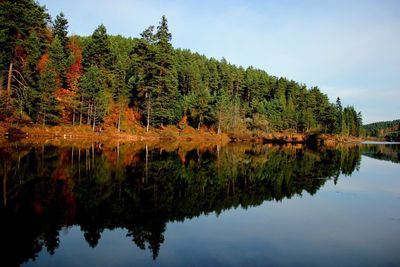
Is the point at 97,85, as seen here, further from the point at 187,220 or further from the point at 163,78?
the point at 187,220

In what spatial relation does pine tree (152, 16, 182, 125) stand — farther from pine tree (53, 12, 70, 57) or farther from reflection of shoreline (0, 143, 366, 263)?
reflection of shoreline (0, 143, 366, 263)

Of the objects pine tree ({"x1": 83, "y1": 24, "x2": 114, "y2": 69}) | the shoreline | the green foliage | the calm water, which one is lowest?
the calm water

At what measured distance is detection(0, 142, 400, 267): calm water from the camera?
311 inches

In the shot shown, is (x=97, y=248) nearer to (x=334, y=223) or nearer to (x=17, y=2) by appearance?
(x=334, y=223)

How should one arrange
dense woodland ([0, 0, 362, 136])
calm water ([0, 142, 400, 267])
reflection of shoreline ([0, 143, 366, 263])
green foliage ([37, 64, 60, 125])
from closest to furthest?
calm water ([0, 142, 400, 267]) < reflection of shoreline ([0, 143, 366, 263]) < dense woodland ([0, 0, 362, 136]) < green foliage ([37, 64, 60, 125])

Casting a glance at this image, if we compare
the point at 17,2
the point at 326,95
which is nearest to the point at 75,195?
the point at 17,2

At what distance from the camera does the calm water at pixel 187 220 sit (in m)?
7.90

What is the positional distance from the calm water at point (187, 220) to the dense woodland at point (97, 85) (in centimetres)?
3515

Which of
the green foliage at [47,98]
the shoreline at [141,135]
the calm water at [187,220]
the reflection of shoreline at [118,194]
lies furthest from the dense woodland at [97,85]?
the calm water at [187,220]

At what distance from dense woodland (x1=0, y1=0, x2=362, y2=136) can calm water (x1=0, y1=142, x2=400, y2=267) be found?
3515 cm

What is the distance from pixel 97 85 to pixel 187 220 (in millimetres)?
51084

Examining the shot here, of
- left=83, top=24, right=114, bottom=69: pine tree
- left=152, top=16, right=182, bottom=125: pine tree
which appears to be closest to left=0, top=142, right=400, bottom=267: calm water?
left=152, top=16, right=182, bottom=125: pine tree

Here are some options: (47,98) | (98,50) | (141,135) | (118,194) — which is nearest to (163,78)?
(141,135)

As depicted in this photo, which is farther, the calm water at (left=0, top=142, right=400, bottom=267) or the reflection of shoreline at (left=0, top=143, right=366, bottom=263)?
the reflection of shoreline at (left=0, top=143, right=366, bottom=263)
